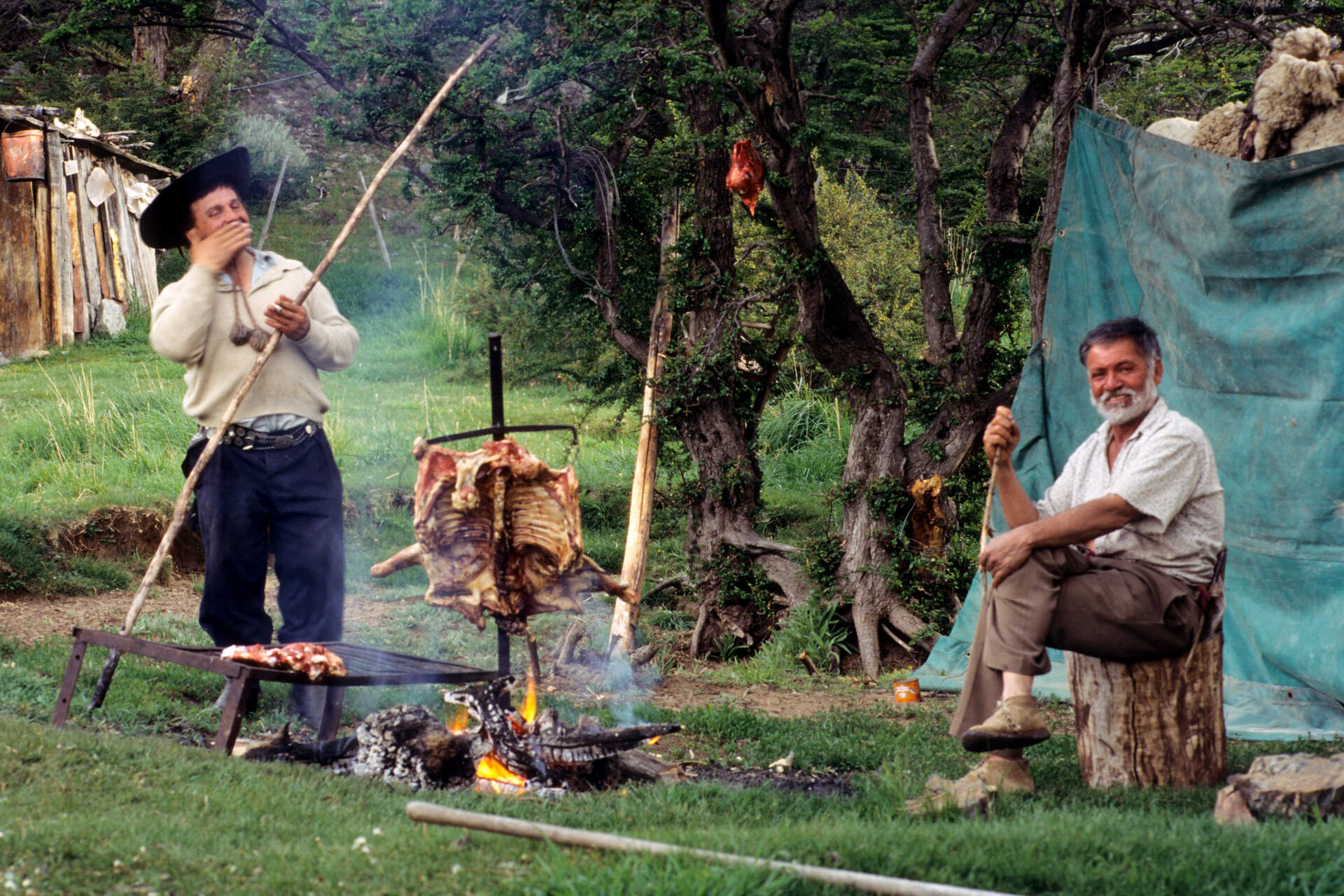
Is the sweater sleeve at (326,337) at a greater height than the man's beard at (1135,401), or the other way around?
the sweater sleeve at (326,337)

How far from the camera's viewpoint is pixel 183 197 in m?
5.23

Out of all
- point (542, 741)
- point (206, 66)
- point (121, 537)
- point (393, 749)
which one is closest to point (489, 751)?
point (542, 741)

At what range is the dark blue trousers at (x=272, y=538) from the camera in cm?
529

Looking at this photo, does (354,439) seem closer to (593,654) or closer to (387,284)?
(593,654)

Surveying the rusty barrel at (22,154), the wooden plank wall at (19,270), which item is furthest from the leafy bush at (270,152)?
the rusty barrel at (22,154)

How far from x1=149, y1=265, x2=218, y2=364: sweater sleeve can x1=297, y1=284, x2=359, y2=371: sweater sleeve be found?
1.34ft

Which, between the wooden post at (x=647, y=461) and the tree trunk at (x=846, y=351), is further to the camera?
the wooden post at (x=647, y=461)

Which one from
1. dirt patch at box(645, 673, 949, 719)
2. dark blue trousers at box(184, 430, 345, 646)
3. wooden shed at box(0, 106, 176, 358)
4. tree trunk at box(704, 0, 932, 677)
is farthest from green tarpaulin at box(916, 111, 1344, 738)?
wooden shed at box(0, 106, 176, 358)

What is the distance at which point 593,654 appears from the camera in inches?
309

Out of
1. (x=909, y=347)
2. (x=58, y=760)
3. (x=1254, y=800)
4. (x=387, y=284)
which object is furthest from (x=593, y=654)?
(x=387, y=284)

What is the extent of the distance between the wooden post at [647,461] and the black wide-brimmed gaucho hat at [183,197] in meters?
3.33

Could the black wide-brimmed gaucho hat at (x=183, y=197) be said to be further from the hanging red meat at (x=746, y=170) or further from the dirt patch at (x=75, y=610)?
the hanging red meat at (x=746, y=170)

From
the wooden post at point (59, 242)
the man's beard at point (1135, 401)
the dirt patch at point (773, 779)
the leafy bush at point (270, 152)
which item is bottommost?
the dirt patch at point (773, 779)

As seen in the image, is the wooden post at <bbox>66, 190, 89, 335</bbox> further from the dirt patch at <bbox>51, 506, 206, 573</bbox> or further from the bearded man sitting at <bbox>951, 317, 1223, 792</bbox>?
the bearded man sitting at <bbox>951, 317, 1223, 792</bbox>
